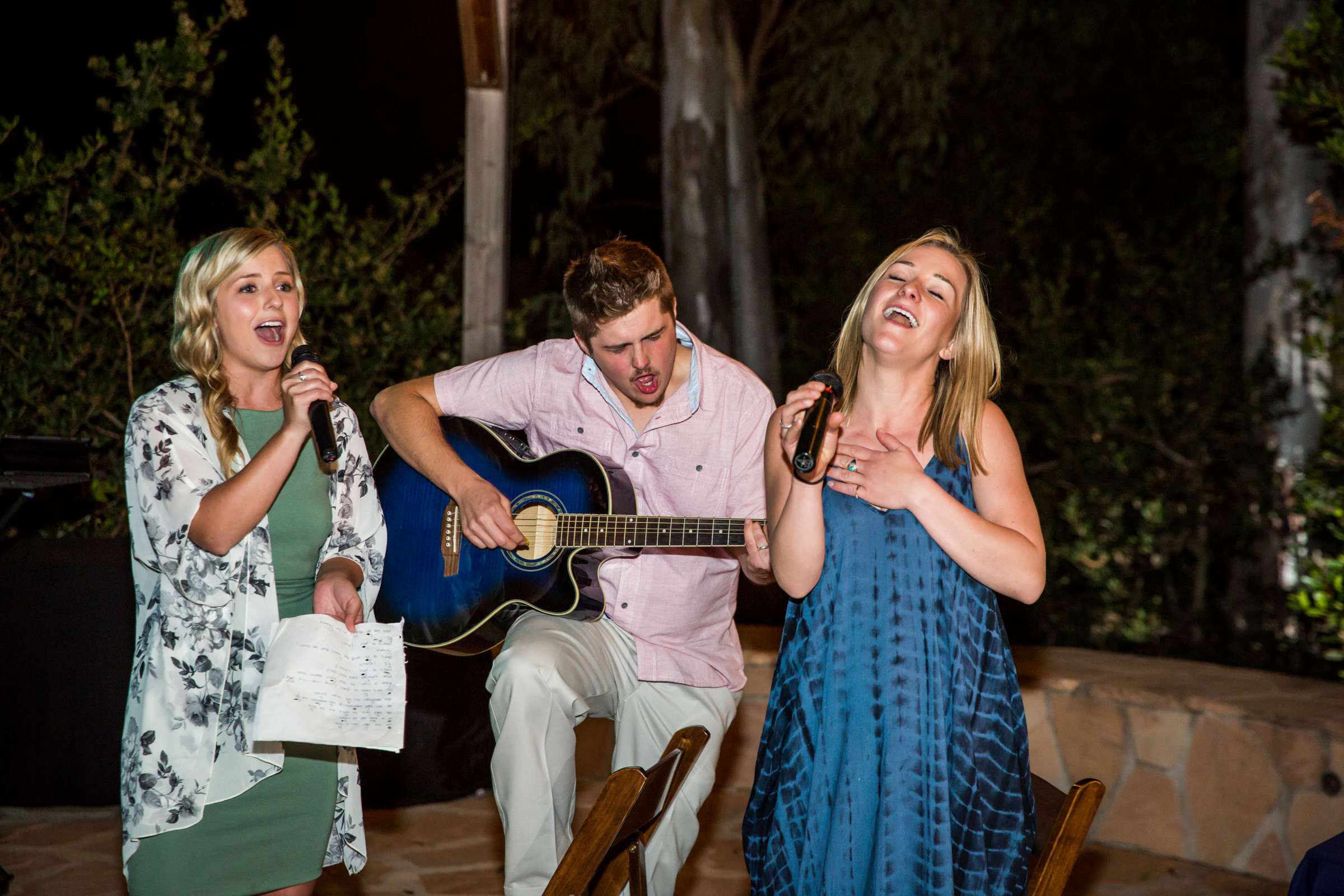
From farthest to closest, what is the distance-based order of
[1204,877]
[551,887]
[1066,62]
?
[1066,62] < [1204,877] < [551,887]

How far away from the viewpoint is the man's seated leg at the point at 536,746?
9.91 feet

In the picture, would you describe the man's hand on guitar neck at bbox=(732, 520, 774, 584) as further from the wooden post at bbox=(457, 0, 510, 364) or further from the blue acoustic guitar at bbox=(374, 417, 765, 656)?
the wooden post at bbox=(457, 0, 510, 364)

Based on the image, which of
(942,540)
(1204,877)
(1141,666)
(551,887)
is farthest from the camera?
(1141,666)

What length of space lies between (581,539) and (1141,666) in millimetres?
2515

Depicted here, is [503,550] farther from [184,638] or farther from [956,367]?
[956,367]

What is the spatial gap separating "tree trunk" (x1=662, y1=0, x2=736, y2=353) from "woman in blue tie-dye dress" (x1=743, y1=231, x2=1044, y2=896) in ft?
19.4

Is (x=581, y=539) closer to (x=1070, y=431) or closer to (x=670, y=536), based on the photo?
(x=670, y=536)

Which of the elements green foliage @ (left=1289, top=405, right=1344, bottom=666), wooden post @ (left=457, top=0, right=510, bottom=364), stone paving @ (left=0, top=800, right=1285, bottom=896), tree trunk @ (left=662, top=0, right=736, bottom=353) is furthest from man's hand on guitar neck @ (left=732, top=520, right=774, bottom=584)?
tree trunk @ (left=662, top=0, right=736, bottom=353)

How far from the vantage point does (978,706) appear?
2.55 meters

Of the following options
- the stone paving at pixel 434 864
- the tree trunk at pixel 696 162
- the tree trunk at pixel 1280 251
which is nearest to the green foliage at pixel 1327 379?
the tree trunk at pixel 1280 251

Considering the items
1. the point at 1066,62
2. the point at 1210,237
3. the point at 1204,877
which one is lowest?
the point at 1204,877

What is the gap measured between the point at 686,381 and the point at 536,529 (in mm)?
598

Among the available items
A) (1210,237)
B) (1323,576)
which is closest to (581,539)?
(1323,576)

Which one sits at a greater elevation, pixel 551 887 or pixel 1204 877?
pixel 551 887
